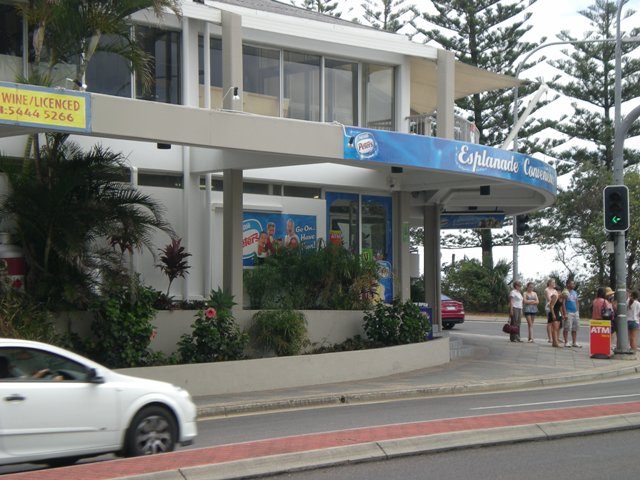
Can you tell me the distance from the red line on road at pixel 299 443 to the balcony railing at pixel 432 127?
38.4 feet

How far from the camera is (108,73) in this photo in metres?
20.4

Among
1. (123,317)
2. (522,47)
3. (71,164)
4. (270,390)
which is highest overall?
(522,47)

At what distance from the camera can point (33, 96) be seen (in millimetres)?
14234

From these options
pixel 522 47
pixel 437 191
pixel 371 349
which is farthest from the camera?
pixel 522 47

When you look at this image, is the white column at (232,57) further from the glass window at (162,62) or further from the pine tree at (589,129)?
the pine tree at (589,129)

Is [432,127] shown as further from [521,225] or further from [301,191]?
[521,225]

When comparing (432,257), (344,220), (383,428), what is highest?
(344,220)

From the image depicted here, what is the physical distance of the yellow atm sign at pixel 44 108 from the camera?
13938 millimetres

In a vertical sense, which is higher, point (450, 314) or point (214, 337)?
point (214, 337)

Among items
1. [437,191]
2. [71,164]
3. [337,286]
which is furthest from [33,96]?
[437,191]

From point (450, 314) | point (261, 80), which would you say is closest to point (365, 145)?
point (261, 80)

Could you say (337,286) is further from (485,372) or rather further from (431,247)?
Result: (431,247)

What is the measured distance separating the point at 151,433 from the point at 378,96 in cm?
1633

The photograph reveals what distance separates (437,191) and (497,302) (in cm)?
2120
